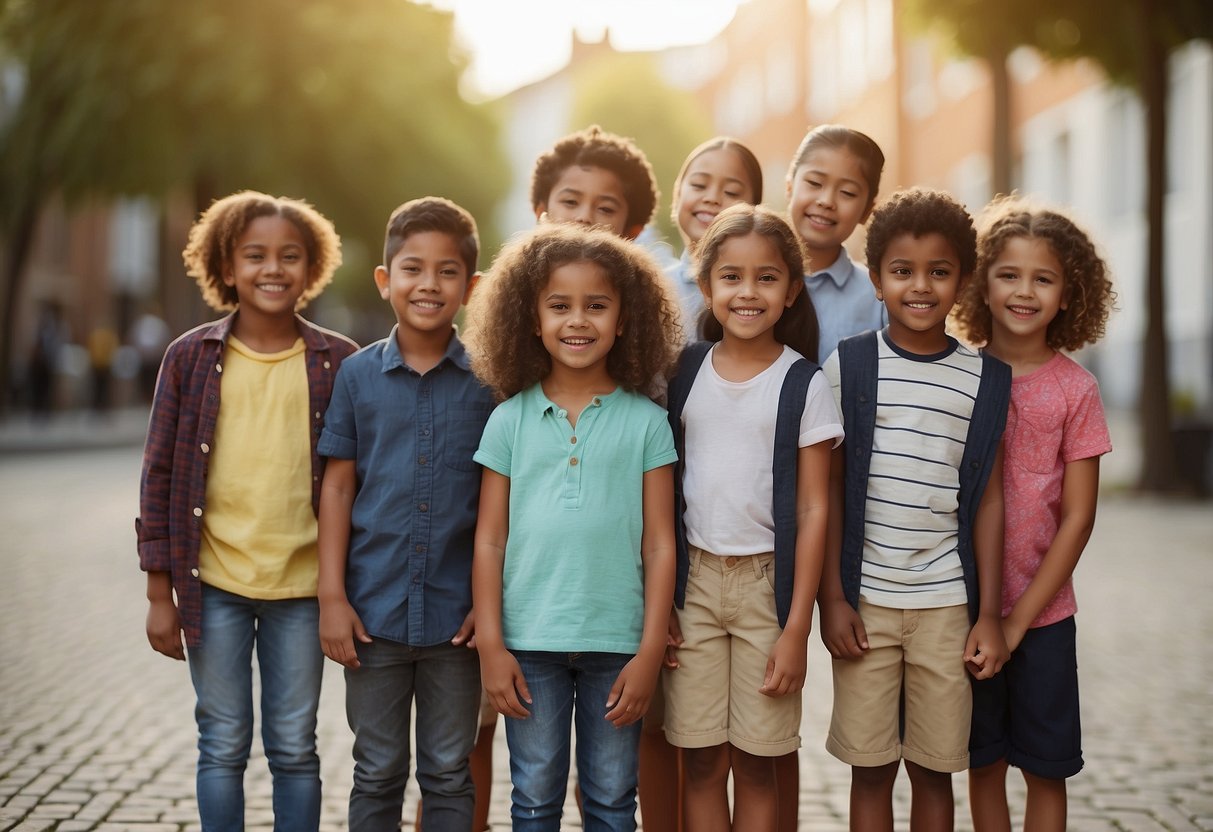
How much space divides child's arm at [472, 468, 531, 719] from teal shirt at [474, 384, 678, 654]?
24 mm

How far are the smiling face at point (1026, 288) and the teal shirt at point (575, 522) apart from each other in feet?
3.09

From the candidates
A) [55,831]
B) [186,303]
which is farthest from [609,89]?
[55,831]

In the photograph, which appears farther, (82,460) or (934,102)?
(934,102)

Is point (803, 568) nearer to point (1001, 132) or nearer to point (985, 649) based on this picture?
point (985, 649)

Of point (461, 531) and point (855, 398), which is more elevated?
point (855, 398)

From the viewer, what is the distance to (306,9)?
701 inches

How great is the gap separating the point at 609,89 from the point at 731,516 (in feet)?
146

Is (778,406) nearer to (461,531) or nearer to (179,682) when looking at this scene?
(461,531)

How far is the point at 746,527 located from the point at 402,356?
0.97 m

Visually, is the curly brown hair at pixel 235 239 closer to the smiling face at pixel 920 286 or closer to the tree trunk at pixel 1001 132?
the smiling face at pixel 920 286

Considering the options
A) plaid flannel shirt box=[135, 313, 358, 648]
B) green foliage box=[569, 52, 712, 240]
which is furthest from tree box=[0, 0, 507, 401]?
green foliage box=[569, 52, 712, 240]

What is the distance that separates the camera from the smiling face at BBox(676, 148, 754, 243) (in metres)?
3.72

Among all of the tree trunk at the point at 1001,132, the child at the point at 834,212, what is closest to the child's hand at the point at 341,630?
the child at the point at 834,212

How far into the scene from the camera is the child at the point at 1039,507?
314 cm
